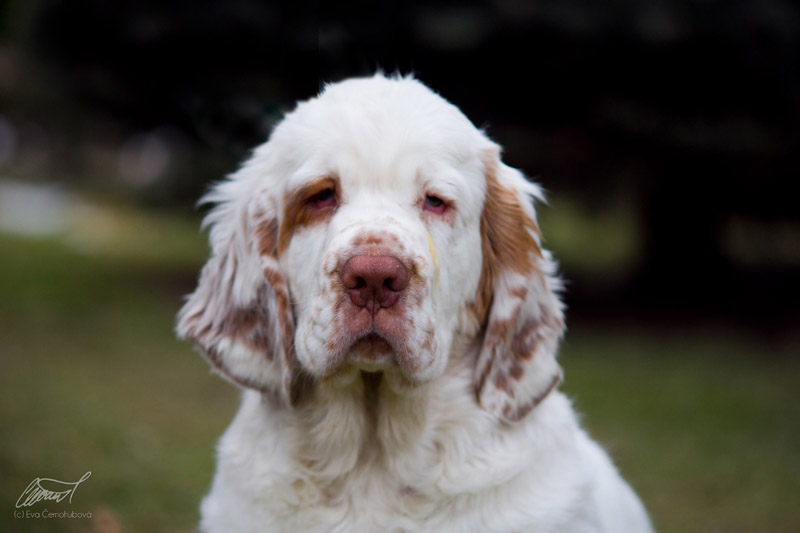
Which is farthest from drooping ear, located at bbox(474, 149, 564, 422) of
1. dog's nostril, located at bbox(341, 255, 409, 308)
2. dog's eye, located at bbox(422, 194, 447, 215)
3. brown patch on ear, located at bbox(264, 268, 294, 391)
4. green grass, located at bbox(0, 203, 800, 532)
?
green grass, located at bbox(0, 203, 800, 532)

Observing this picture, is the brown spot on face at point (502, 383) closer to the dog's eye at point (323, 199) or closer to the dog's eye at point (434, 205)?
the dog's eye at point (434, 205)

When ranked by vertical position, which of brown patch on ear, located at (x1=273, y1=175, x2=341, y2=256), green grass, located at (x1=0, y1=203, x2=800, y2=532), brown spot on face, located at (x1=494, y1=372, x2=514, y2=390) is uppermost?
brown patch on ear, located at (x1=273, y1=175, x2=341, y2=256)

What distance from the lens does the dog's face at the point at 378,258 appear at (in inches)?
108

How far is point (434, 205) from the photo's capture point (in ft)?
9.91

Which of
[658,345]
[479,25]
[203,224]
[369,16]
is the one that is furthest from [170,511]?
[658,345]

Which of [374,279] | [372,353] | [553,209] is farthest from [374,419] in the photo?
[553,209]

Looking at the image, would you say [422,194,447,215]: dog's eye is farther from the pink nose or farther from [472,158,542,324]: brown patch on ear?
the pink nose

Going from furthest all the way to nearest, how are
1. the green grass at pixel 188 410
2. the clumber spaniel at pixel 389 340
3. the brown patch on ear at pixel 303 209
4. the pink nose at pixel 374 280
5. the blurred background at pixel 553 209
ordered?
the blurred background at pixel 553 209
the green grass at pixel 188 410
the brown patch on ear at pixel 303 209
the clumber spaniel at pixel 389 340
the pink nose at pixel 374 280

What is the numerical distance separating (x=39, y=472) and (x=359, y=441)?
3.06 metres

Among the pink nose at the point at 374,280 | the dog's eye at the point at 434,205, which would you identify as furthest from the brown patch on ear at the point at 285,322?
the dog's eye at the point at 434,205

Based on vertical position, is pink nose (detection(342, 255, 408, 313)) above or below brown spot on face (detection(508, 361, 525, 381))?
above

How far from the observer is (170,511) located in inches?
203

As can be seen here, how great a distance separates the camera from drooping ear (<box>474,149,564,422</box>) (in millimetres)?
3109

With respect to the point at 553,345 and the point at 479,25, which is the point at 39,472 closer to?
the point at 553,345
